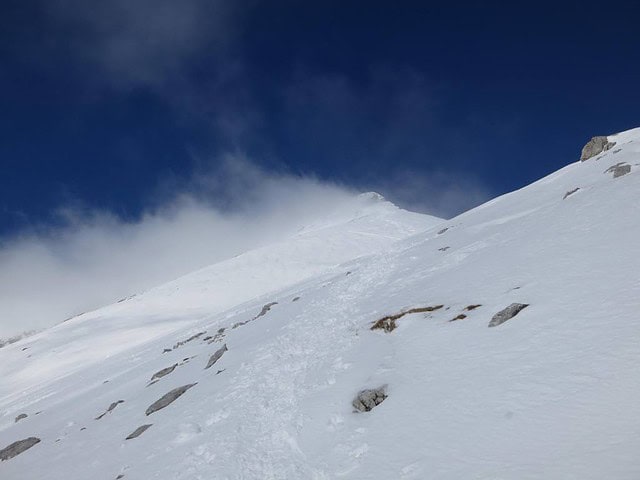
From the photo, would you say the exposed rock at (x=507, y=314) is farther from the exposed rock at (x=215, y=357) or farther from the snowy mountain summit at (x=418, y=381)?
the exposed rock at (x=215, y=357)

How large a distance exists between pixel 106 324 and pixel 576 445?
216 ft

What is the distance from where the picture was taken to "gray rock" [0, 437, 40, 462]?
19.5 m

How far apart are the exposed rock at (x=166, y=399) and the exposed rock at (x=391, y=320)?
32.2ft

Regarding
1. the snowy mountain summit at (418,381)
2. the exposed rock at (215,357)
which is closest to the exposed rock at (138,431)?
the snowy mountain summit at (418,381)

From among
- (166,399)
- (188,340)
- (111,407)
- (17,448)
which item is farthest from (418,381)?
(188,340)

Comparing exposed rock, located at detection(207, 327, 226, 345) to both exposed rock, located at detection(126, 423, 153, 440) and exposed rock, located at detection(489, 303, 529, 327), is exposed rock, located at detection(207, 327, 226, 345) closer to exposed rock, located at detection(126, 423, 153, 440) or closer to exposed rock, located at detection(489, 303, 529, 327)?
exposed rock, located at detection(126, 423, 153, 440)

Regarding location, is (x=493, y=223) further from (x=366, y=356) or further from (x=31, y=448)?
(x=31, y=448)

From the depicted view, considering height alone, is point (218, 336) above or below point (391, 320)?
above

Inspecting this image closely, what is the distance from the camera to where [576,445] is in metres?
7.30

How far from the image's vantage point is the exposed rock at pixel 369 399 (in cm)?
1199

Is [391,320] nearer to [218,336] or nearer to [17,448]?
[218,336]

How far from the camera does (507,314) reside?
13.4 meters

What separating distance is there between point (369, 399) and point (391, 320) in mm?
6111

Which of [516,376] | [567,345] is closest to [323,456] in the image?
[516,376]
